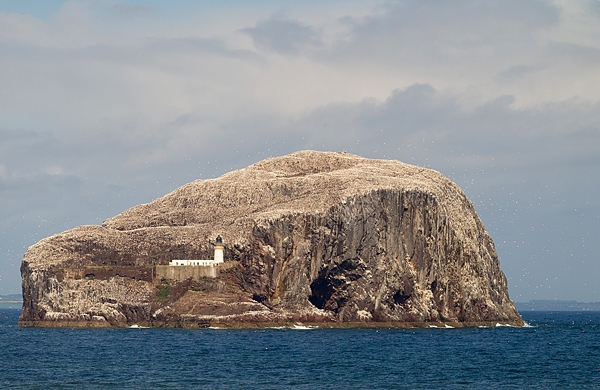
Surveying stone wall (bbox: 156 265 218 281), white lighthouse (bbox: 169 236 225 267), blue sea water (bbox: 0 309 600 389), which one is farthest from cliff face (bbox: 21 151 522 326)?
blue sea water (bbox: 0 309 600 389)

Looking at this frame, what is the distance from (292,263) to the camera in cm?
14375

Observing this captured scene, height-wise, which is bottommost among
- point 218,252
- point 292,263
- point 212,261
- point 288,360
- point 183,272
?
point 288,360

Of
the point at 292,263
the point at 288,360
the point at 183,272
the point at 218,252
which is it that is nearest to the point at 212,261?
the point at 218,252

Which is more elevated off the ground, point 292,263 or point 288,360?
point 292,263

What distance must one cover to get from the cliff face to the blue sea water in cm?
400

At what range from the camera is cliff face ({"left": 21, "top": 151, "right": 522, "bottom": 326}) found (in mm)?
141750

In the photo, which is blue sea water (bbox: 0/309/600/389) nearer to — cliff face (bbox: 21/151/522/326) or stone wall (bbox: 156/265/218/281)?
cliff face (bbox: 21/151/522/326)

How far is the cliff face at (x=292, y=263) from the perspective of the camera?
14175 centimetres

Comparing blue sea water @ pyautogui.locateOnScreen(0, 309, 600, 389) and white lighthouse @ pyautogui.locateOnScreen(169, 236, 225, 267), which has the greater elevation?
white lighthouse @ pyautogui.locateOnScreen(169, 236, 225, 267)

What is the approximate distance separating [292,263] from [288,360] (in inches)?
1780

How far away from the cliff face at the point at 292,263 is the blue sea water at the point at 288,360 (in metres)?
4.00

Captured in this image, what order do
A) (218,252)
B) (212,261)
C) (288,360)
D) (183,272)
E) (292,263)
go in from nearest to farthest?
1. (288,360)
2. (183,272)
3. (212,261)
4. (292,263)
5. (218,252)

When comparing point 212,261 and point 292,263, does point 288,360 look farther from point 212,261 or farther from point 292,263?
point 212,261

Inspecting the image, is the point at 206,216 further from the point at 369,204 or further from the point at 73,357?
the point at 73,357
